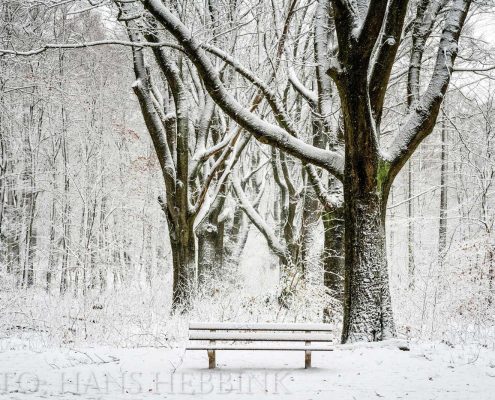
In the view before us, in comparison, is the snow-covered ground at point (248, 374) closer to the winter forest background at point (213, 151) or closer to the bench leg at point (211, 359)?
the bench leg at point (211, 359)

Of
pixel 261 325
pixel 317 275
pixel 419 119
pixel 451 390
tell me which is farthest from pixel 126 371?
pixel 317 275

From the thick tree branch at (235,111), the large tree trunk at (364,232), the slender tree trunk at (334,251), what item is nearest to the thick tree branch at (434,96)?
the large tree trunk at (364,232)

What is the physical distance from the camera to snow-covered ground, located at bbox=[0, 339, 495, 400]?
4254 millimetres

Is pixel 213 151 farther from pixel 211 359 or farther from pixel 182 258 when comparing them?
pixel 211 359

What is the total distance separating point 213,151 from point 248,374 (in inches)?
229

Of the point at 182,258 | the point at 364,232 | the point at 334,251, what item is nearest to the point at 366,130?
the point at 364,232

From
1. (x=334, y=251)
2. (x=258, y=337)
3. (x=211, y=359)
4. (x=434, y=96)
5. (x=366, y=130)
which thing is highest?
(x=434, y=96)

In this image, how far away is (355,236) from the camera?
20.5 feet

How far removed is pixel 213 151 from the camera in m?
9.96

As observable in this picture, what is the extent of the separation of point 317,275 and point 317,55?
5.40m

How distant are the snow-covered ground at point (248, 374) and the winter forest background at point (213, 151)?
1288 mm

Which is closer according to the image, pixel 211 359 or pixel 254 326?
pixel 211 359

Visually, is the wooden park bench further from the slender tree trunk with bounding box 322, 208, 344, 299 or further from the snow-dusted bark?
the slender tree trunk with bounding box 322, 208, 344, 299

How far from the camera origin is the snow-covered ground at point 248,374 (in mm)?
4254
